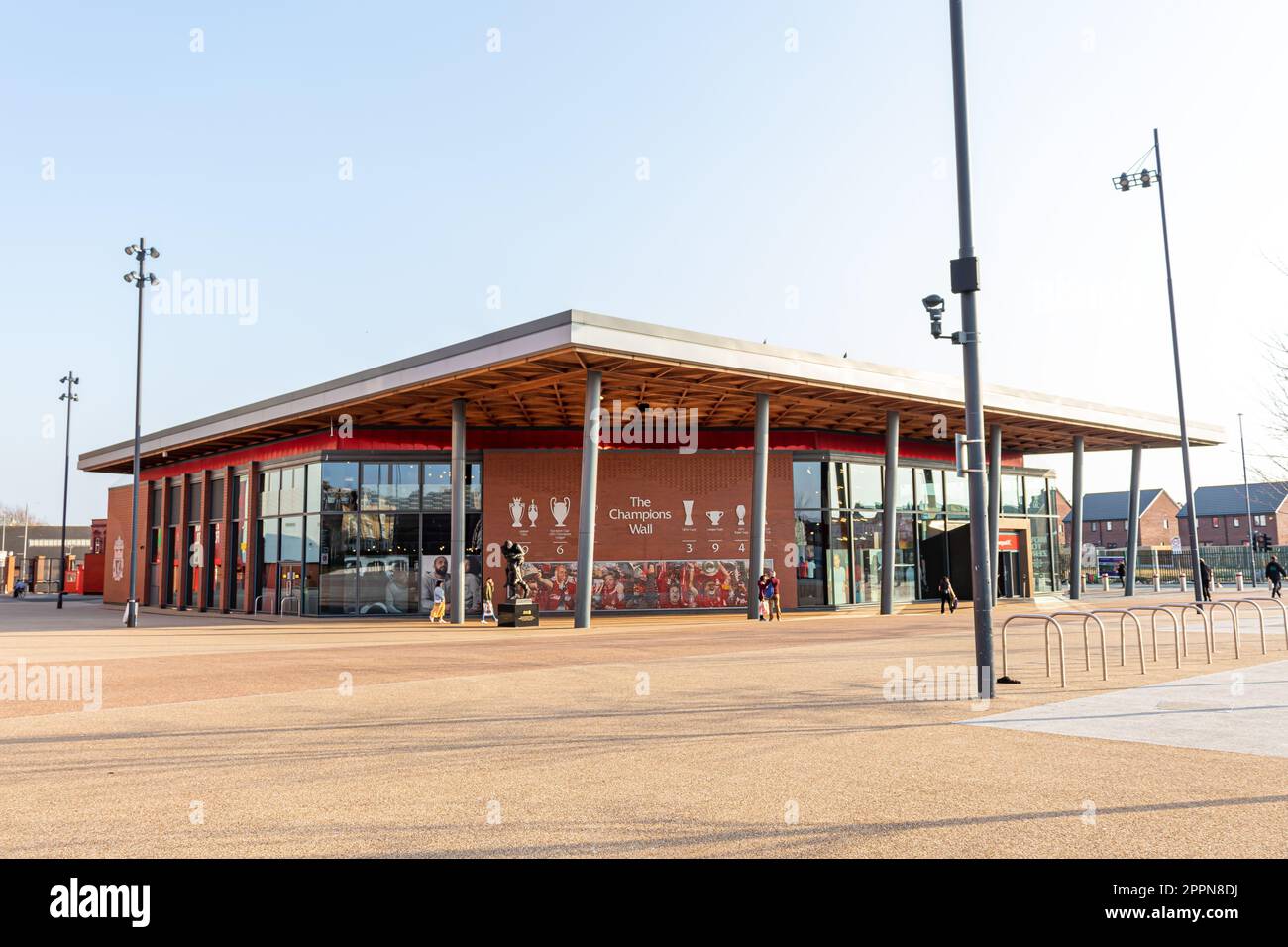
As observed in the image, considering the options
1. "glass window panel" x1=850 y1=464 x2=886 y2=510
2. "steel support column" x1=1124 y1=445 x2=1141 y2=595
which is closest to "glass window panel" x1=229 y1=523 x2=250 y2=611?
"glass window panel" x1=850 y1=464 x2=886 y2=510

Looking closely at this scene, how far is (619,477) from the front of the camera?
113ft

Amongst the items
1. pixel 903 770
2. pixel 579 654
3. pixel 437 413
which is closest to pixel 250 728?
pixel 903 770

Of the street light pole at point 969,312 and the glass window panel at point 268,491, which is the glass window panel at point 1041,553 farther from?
the street light pole at point 969,312

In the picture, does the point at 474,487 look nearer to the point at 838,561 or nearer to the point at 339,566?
the point at 339,566

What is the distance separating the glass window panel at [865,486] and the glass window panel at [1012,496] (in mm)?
8421

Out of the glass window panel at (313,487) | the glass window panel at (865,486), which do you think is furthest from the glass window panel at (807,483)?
the glass window panel at (313,487)

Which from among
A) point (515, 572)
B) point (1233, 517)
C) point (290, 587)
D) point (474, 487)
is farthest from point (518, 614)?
point (1233, 517)

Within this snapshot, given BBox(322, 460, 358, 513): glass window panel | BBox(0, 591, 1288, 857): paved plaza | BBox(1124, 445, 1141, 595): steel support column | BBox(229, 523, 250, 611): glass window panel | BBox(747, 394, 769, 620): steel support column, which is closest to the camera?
BBox(0, 591, 1288, 857): paved plaza

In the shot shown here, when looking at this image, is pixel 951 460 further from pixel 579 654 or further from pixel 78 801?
pixel 78 801

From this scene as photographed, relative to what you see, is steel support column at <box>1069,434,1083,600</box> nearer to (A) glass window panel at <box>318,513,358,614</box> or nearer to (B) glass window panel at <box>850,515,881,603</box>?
(B) glass window panel at <box>850,515,881,603</box>

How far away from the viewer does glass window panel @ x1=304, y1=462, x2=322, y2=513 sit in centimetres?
3456

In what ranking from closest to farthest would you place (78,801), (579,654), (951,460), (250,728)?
1. (78,801)
2. (250,728)
3. (579,654)
4. (951,460)

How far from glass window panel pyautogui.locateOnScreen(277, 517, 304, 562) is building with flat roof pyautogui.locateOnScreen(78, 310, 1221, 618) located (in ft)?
0.28

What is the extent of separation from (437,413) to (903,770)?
27261 millimetres
